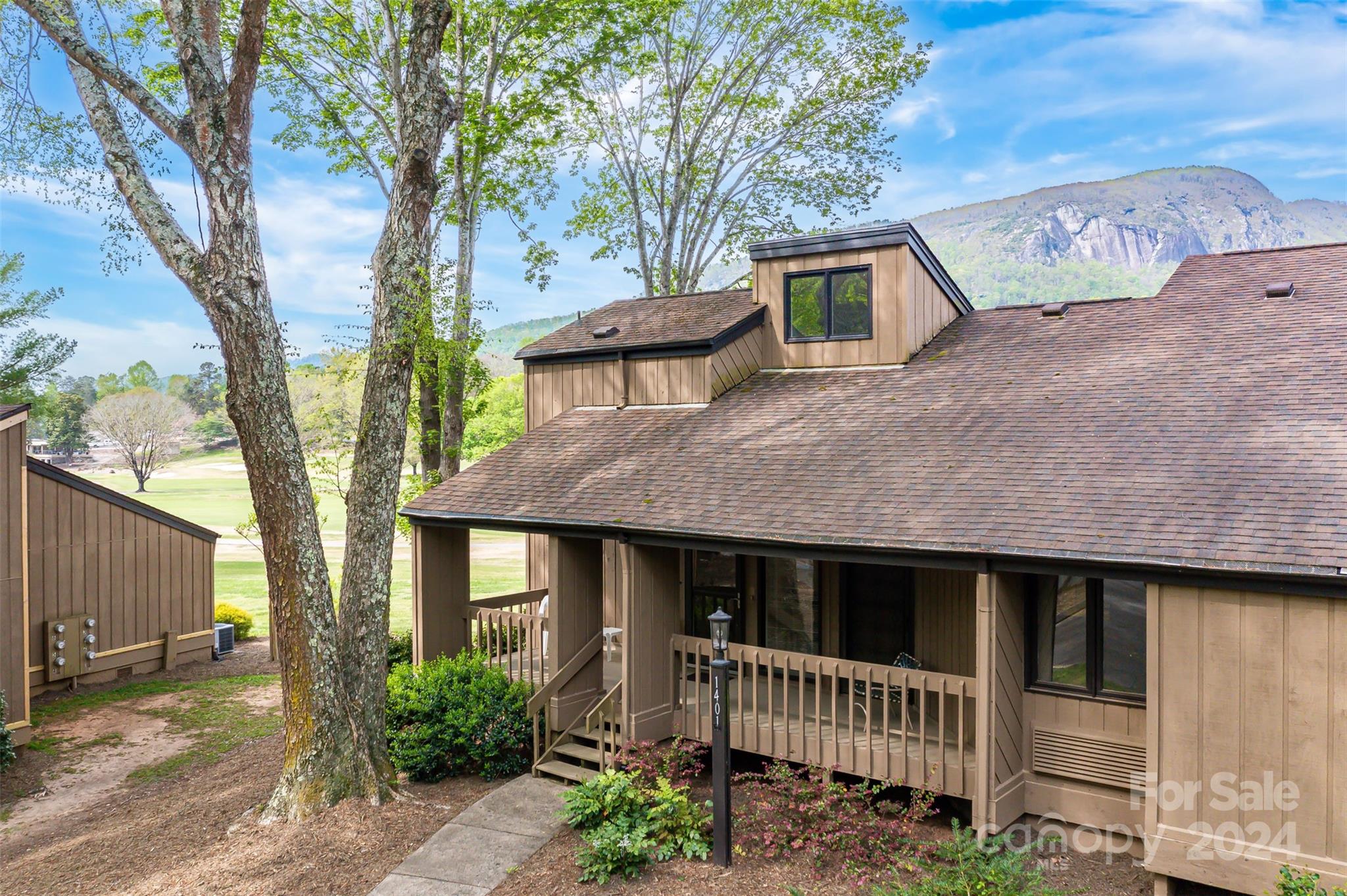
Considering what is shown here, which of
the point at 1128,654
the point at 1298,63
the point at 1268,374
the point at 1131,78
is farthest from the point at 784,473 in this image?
the point at 1131,78

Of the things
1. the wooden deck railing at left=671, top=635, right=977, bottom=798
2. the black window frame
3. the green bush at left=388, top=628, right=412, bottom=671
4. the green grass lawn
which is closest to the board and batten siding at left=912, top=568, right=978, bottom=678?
the wooden deck railing at left=671, top=635, right=977, bottom=798

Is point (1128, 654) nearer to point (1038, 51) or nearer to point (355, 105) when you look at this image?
point (355, 105)

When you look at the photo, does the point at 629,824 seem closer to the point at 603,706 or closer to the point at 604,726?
the point at 603,706

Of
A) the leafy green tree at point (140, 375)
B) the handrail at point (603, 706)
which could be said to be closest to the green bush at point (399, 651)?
the handrail at point (603, 706)

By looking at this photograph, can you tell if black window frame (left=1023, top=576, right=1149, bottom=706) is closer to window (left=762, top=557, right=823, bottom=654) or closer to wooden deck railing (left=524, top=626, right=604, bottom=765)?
window (left=762, top=557, right=823, bottom=654)

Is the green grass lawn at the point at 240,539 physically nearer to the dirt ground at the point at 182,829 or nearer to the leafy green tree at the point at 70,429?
the leafy green tree at the point at 70,429

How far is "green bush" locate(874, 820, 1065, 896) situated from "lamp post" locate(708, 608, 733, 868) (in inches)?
54.6

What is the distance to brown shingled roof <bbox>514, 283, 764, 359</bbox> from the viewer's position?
11383mm

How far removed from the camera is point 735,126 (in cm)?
2217

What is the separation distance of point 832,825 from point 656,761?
1.95 meters

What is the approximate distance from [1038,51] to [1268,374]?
224 feet

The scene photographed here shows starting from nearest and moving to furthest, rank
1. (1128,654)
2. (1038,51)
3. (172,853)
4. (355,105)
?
(1128,654), (172,853), (355,105), (1038,51)

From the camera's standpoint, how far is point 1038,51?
63625 mm

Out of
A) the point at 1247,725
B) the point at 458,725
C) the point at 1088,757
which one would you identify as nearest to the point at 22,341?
the point at 458,725
